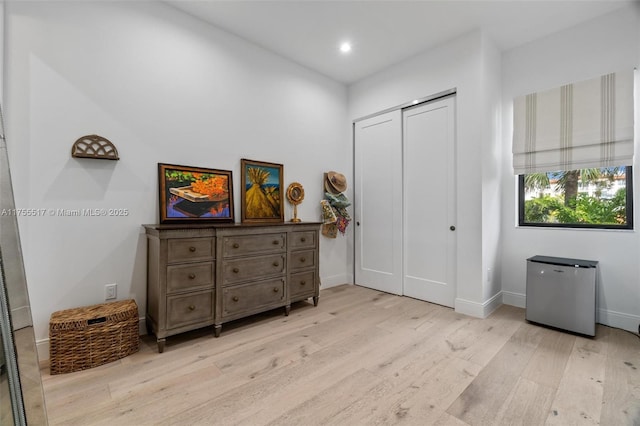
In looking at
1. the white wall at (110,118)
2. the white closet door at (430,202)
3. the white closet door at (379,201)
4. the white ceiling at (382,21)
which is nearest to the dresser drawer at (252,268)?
the white wall at (110,118)

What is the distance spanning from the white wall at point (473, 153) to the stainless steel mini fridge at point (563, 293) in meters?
0.40

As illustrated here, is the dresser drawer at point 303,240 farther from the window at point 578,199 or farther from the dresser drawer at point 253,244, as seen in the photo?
the window at point 578,199

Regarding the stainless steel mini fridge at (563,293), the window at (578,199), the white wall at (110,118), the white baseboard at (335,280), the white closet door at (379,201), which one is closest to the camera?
the white wall at (110,118)

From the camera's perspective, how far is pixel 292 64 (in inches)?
135

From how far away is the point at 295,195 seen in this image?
11.0ft

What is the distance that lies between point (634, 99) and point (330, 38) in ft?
9.28

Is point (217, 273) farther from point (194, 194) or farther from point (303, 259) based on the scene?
point (303, 259)

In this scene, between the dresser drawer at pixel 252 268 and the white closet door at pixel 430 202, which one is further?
the white closet door at pixel 430 202

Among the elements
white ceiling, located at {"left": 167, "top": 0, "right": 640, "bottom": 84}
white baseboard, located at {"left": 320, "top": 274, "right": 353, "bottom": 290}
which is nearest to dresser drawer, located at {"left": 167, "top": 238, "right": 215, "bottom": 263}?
white baseboard, located at {"left": 320, "top": 274, "right": 353, "bottom": 290}

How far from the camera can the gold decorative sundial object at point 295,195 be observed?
10.9 feet

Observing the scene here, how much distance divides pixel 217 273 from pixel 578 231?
344cm

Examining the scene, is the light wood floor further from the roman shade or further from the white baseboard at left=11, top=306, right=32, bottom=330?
the roman shade

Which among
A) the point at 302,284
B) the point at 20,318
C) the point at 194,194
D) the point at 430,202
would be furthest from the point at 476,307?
the point at 20,318

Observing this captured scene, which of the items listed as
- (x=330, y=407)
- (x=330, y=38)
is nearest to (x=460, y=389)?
(x=330, y=407)
